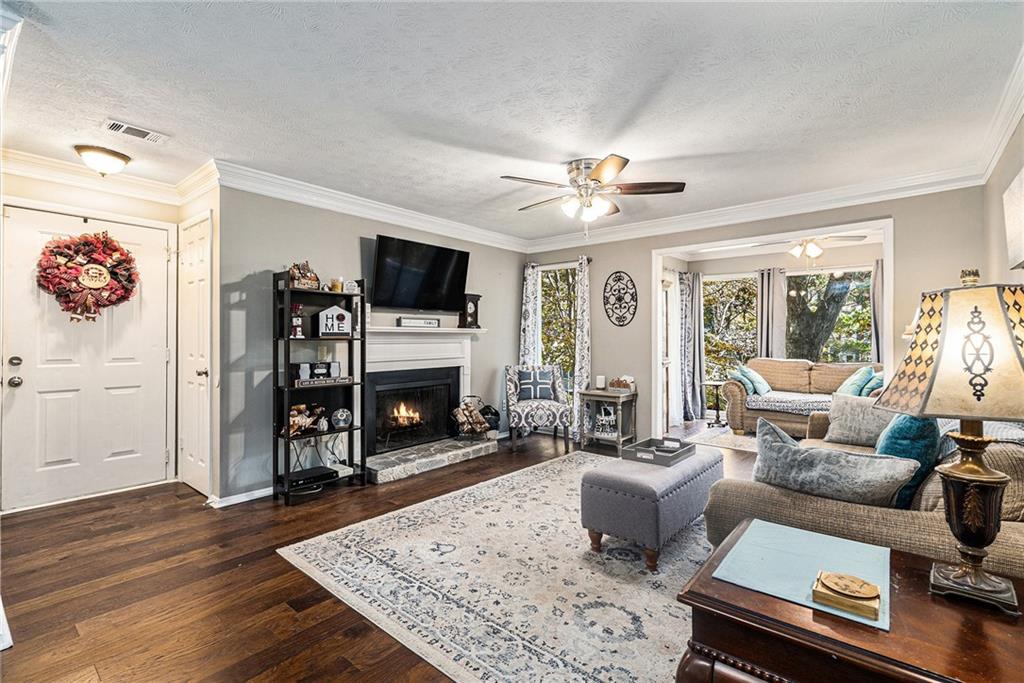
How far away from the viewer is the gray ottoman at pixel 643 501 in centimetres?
264

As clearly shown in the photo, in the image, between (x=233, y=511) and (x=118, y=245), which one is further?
(x=118, y=245)

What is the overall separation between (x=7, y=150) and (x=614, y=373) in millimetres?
5679

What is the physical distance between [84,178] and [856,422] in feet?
20.9

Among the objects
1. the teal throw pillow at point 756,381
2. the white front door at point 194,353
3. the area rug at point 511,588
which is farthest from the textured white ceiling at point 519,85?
the teal throw pillow at point 756,381

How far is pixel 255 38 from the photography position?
2.08 meters

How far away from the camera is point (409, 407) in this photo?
16.9ft

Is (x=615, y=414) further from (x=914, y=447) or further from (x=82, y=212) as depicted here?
(x=82, y=212)

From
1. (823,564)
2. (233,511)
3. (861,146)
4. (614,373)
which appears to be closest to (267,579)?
(233,511)

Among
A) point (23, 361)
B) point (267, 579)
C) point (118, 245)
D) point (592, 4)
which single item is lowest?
point (267, 579)

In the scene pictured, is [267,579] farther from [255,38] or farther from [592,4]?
[592,4]

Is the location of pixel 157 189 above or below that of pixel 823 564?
above

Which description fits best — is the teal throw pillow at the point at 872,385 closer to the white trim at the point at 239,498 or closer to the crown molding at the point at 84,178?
the white trim at the point at 239,498

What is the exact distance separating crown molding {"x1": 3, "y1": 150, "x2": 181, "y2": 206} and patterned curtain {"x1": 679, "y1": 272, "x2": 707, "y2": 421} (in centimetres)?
659

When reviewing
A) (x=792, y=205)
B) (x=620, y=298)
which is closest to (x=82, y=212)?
(x=620, y=298)
